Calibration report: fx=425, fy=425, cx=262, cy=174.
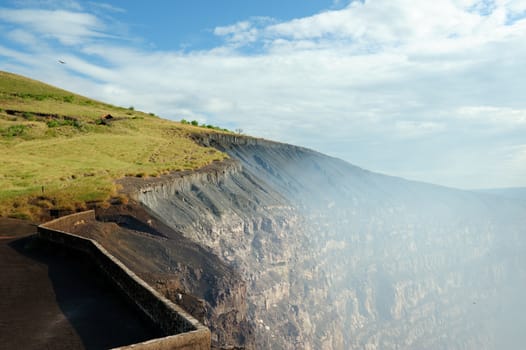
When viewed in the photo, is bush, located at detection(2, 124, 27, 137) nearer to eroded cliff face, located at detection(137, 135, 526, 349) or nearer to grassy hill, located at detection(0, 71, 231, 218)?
grassy hill, located at detection(0, 71, 231, 218)

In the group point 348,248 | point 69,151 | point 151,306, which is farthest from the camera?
point 348,248

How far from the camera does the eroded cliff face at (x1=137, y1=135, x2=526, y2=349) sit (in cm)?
4119

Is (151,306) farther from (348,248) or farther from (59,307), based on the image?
(348,248)

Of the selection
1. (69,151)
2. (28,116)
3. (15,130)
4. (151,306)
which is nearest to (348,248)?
(69,151)

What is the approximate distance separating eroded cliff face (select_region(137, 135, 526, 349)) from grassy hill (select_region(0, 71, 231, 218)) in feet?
13.6

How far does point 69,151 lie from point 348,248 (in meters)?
48.2

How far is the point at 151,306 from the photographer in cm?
1134

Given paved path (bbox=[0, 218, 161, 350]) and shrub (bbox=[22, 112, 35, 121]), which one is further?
shrub (bbox=[22, 112, 35, 121])

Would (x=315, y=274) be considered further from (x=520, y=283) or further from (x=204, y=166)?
(x=520, y=283)

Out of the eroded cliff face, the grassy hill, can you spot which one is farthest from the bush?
the eroded cliff face

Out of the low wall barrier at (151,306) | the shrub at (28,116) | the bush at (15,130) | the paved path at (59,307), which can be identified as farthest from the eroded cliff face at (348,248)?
the bush at (15,130)

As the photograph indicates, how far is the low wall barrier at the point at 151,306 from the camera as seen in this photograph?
29.4 feet

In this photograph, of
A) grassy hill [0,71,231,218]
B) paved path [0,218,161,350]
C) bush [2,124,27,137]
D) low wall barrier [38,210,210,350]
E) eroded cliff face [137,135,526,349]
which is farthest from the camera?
bush [2,124,27,137]

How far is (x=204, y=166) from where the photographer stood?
5025 centimetres
